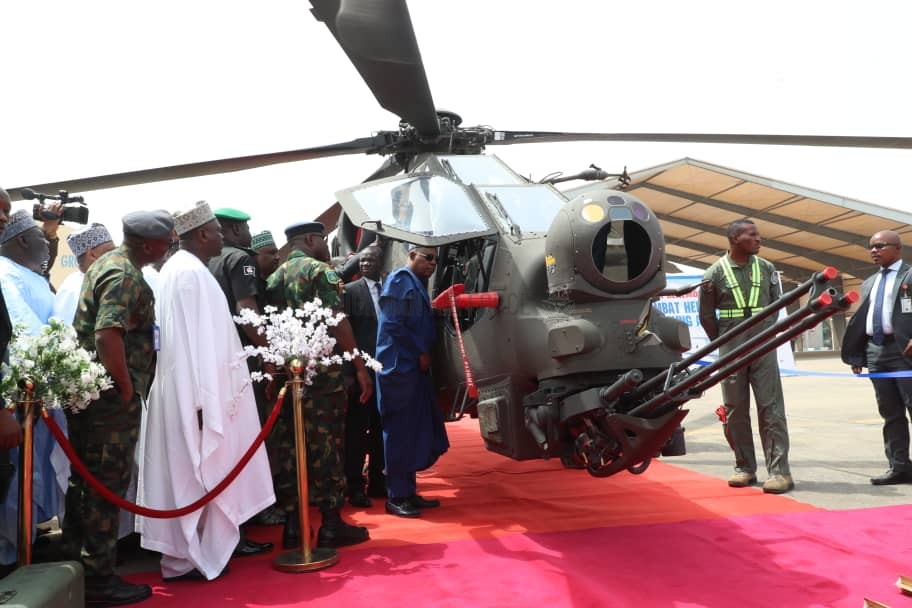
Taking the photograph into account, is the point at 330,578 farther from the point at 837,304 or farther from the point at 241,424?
the point at 837,304

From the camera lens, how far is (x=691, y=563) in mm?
3434

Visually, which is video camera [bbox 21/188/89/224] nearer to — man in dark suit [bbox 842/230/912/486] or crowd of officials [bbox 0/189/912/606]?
crowd of officials [bbox 0/189/912/606]

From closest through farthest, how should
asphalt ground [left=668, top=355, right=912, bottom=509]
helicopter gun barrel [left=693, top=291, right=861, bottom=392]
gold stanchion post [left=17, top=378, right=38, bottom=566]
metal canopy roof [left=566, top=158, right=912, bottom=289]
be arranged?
helicopter gun barrel [left=693, top=291, right=861, bottom=392] → gold stanchion post [left=17, top=378, right=38, bottom=566] → asphalt ground [left=668, top=355, right=912, bottom=509] → metal canopy roof [left=566, top=158, right=912, bottom=289]

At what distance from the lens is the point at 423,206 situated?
4527 mm

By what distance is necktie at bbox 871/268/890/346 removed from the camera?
5.42m

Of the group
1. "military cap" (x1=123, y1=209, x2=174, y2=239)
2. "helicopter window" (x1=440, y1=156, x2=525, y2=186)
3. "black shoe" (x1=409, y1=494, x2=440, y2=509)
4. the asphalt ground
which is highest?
"helicopter window" (x1=440, y1=156, x2=525, y2=186)

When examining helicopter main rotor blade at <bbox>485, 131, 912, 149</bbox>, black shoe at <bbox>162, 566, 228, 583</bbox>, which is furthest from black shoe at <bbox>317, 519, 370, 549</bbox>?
helicopter main rotor blade at <bbox>485, 131, 912, 149</bbox>

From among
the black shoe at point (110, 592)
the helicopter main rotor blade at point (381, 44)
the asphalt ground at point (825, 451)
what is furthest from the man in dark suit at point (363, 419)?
the asphalt ground at point (825, 451)

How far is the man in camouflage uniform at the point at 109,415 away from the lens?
321 cm

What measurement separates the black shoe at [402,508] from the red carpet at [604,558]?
0.25 feet

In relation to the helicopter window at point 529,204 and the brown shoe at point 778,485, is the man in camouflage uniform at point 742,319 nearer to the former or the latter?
the brown shoe at point 778,485

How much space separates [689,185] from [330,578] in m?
16.9

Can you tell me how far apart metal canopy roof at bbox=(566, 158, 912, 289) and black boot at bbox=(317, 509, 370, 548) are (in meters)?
12.4

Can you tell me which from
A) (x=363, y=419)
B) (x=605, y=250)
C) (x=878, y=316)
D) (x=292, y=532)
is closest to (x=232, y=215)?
(x=363, y=419)
